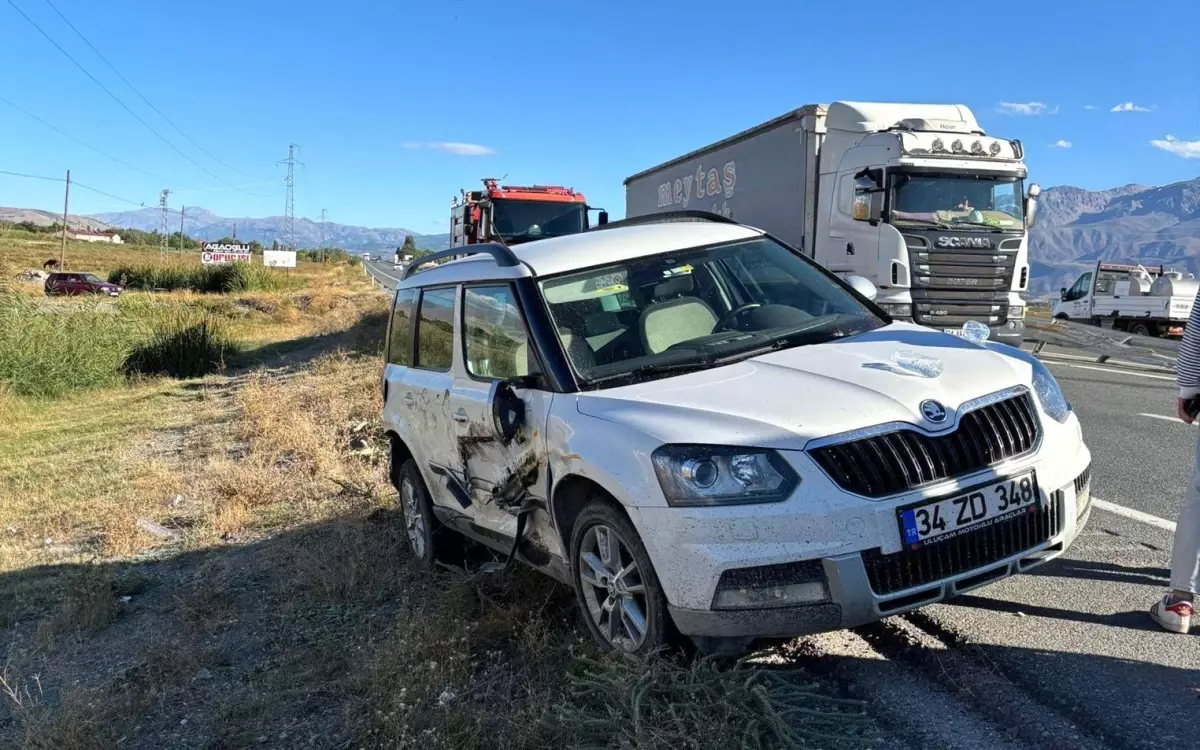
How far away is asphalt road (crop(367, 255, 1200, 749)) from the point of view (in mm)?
2953

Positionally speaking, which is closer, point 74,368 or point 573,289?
point 573,289

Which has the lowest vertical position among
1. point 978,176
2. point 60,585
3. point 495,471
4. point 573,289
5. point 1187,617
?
point 60,585

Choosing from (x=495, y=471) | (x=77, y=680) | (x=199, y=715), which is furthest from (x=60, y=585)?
(x=495, y=471)

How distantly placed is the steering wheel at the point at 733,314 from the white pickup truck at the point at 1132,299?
2178 centimetres

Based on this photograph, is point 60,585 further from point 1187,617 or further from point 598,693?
point 1187,617

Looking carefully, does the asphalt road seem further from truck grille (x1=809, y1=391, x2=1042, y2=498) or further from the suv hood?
the suv hood

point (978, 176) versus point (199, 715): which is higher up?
point (978, 176)

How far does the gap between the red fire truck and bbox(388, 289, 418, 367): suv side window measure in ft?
36.9

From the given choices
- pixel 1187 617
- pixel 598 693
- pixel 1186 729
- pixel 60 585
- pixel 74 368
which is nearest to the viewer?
pixel 1186 729

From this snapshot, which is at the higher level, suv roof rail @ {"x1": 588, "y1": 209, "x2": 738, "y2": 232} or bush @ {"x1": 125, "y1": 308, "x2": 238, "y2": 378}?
suv roof rail @ {"x1": 588, "y1": 209, "x2": 738, "y2": 232}

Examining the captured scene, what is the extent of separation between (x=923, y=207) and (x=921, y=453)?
9.99 m

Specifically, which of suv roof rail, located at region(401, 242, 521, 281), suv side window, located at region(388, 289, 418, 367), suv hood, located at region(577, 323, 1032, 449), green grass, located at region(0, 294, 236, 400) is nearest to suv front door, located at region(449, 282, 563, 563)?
suv roof rail, located at region(401, 242, 521, 281)

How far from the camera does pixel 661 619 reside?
3189 mm

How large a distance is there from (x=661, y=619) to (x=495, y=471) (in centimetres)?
138
